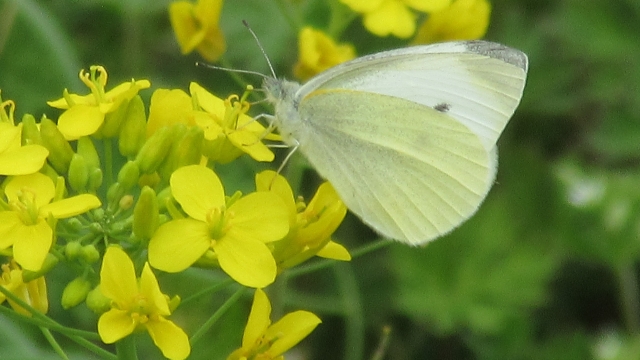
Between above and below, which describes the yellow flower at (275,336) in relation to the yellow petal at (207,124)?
below

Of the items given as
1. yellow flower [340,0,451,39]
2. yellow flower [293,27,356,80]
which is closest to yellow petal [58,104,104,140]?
yellow flower [293,27,356,80]

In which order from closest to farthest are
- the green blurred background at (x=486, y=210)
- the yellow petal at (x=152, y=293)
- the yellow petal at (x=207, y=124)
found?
the yellow petal at (x=152, y=293)
the yellow petal at (x=207, y=124)
the green blurred background at (x=486, y=210)

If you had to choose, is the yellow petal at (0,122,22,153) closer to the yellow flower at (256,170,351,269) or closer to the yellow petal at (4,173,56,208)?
the yellow petal at (4,173,56,208)

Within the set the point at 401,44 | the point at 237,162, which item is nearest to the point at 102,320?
the point at 237,162

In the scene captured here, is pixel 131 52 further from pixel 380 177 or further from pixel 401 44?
pixel 380 177

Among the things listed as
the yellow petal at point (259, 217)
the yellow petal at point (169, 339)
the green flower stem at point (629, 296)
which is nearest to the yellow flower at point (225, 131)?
the yellow petal at point (259, 217)

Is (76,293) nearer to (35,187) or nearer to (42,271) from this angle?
(42,271)

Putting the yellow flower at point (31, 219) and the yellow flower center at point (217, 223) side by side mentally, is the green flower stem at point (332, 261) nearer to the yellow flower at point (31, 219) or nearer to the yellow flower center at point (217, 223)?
the yellow flower center at point (217, 223)
